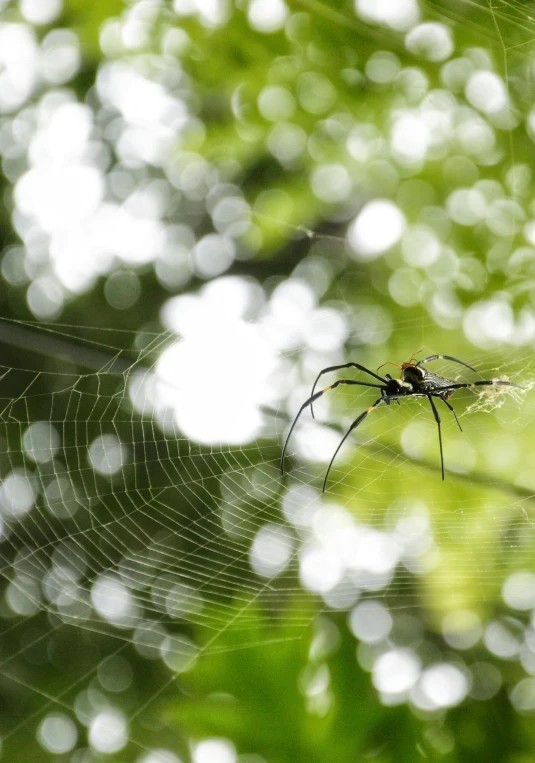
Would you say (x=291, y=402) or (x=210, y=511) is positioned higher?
(x=291, y=402)

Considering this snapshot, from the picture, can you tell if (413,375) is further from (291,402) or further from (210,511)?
(210,511)

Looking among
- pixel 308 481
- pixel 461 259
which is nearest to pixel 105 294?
pixel 308 481

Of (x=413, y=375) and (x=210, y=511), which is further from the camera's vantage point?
(x=210, y=511)

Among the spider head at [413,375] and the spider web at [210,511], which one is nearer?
the spider head at [413,375]

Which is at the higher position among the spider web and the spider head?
the spider head

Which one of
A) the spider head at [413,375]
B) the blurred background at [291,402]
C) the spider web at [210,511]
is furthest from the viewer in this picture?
the spider web at [210,511]

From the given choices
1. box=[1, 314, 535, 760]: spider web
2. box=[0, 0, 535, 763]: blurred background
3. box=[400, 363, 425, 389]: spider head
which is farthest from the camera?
box=[1, 314, 535, 760]: spider web

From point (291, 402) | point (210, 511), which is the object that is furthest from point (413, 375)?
point (210, 511)

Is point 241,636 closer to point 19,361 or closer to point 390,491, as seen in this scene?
point 390,491
